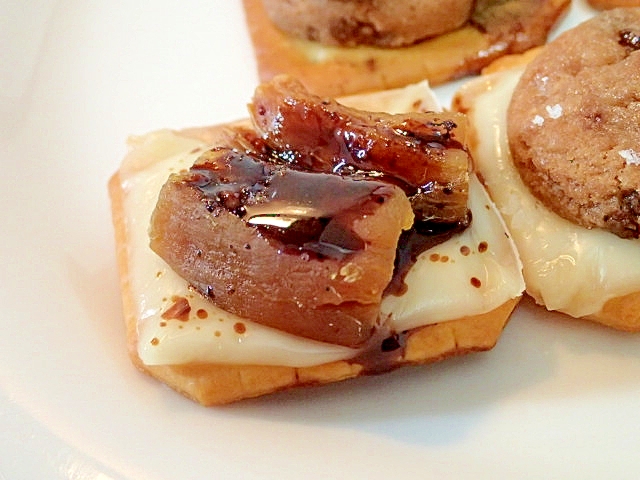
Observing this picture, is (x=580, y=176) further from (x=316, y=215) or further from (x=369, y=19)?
(x=369, y=19)

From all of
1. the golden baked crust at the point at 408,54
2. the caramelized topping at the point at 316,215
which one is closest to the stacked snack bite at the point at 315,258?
the caramelized topping at the point at 316,215

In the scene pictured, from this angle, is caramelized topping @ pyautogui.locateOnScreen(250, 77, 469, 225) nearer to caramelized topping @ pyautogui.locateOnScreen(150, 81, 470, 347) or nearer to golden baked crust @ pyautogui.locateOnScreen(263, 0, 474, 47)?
caramelized topping @ pyautogui.locateOnScreen(150, 81, 470, 347)

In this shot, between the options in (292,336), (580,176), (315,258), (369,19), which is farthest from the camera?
(369,19)

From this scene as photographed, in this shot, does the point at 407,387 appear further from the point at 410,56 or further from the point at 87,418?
the point at 410,56

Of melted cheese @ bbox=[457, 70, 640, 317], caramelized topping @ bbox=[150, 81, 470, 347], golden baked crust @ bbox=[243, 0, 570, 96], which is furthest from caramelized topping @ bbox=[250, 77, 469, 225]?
golden baked crust @ bbox=[243, 0, 570, 96]

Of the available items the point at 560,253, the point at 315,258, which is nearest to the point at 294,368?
the point at 315,258

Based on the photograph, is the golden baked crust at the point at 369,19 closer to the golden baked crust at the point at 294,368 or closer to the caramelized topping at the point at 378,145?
the caramelized topping at the point at 378,145
